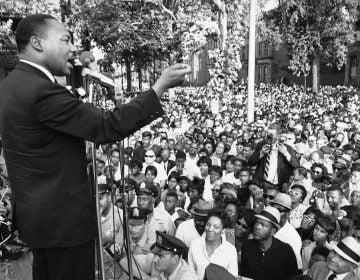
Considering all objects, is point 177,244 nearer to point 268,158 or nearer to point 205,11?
point 268,158

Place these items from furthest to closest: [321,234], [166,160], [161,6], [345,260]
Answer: [161,6]
[166,160]
[321,234]
[345,260]

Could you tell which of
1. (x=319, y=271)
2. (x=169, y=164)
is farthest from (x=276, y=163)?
(x=319, y=271)

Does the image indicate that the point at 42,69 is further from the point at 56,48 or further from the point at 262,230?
the point at 262,230

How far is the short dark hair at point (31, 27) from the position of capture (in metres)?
1.68

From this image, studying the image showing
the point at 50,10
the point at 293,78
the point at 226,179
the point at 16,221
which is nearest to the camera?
the point at 16,221

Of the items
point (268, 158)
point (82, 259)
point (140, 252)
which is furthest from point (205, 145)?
point (82, 259)

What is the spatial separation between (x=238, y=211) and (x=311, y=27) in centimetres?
2883

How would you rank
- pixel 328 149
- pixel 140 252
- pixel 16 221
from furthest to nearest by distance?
1. pixel 328 149
2. pixel 140 252
3. pixel 16 221

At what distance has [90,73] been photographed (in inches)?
71.8

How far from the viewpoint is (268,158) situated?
273 inches

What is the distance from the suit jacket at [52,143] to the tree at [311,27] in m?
29.9

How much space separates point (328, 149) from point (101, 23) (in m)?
13.2

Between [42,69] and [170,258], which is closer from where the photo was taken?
[42,69]

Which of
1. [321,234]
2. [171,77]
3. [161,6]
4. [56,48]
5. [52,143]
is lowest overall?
[321,234]
